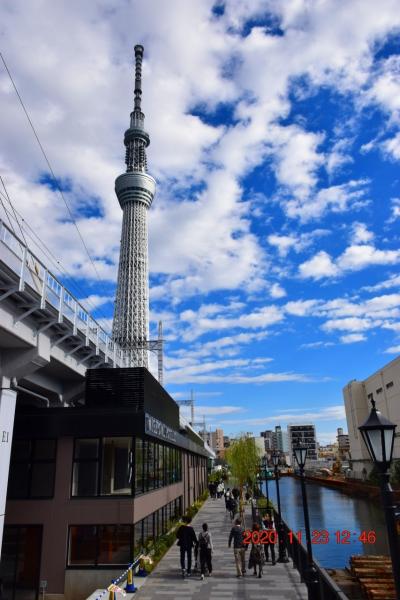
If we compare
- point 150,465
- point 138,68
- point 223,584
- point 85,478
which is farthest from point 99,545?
point 138,68

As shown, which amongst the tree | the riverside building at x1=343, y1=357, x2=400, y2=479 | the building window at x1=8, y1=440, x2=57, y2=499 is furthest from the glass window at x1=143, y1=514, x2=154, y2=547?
the riverside building at x1=343, y1=357, x2=400, y2=479

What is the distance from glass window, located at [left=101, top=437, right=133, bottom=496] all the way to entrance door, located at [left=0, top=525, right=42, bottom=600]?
300 cm

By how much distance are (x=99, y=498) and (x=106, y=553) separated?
76.9 inches

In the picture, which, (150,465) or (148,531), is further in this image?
(150,465)

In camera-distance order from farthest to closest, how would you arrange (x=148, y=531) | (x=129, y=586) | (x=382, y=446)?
(x=148, y=531) < (x=129, y=586) < (x=382, y=446)

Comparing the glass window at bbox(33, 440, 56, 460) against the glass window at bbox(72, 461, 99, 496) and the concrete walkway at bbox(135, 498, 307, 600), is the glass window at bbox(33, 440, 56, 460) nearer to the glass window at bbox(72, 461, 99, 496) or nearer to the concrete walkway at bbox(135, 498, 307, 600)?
the glass window at bbox(72, 461, 99, 496)

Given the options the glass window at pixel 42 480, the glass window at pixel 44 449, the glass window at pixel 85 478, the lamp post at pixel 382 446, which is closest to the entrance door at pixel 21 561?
the glass window at pixel 42 480

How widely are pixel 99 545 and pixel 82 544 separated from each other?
2.31ft

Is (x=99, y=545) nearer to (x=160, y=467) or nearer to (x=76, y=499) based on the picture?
(x=76, y=499)

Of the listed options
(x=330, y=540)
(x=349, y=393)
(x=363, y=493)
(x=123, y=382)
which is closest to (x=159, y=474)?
(x=123, y=382)

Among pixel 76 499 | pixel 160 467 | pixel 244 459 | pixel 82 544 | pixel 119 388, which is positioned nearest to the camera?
pixel 82 544

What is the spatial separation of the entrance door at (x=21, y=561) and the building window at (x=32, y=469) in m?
1.26

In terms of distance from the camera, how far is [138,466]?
61.5ft

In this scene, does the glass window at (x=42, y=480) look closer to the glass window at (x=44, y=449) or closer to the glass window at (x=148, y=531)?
the glass window at (x=44, y=449)
